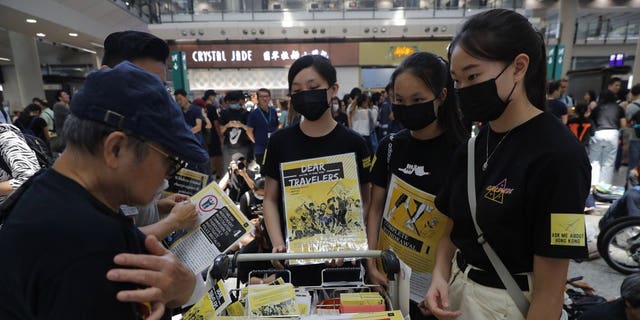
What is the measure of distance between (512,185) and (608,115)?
6.20 meters

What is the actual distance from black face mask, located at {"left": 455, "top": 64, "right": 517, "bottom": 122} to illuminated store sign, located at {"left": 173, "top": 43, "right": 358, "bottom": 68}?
1375cm

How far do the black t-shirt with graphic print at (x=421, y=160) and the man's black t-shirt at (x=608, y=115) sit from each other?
5783 mm

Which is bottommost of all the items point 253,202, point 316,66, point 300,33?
point 253,202

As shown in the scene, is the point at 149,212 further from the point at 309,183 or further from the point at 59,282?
the point at 59,282

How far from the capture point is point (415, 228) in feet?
4.85

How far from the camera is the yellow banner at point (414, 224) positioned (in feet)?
4.75

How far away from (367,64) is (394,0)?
10.3 feet

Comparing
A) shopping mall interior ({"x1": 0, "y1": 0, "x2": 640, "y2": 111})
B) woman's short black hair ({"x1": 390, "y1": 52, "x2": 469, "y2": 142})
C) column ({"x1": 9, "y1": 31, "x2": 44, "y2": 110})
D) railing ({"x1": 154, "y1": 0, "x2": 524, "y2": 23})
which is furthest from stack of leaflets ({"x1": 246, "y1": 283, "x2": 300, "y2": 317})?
railing ({"x1": 154, "y1": 0, "x2": 524, "y2": 23})

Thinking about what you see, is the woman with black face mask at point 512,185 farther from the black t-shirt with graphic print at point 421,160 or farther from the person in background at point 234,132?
the person in background at point 234,132

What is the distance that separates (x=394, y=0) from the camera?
48.6 ft

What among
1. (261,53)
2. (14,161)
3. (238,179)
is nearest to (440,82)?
(14,161)

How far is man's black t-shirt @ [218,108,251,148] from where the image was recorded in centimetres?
601

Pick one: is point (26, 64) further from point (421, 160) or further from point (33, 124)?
point (421, 160)

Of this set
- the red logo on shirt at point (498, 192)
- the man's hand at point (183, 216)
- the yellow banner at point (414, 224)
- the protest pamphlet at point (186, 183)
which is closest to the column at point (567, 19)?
the yellow banner at point (414, 224)
